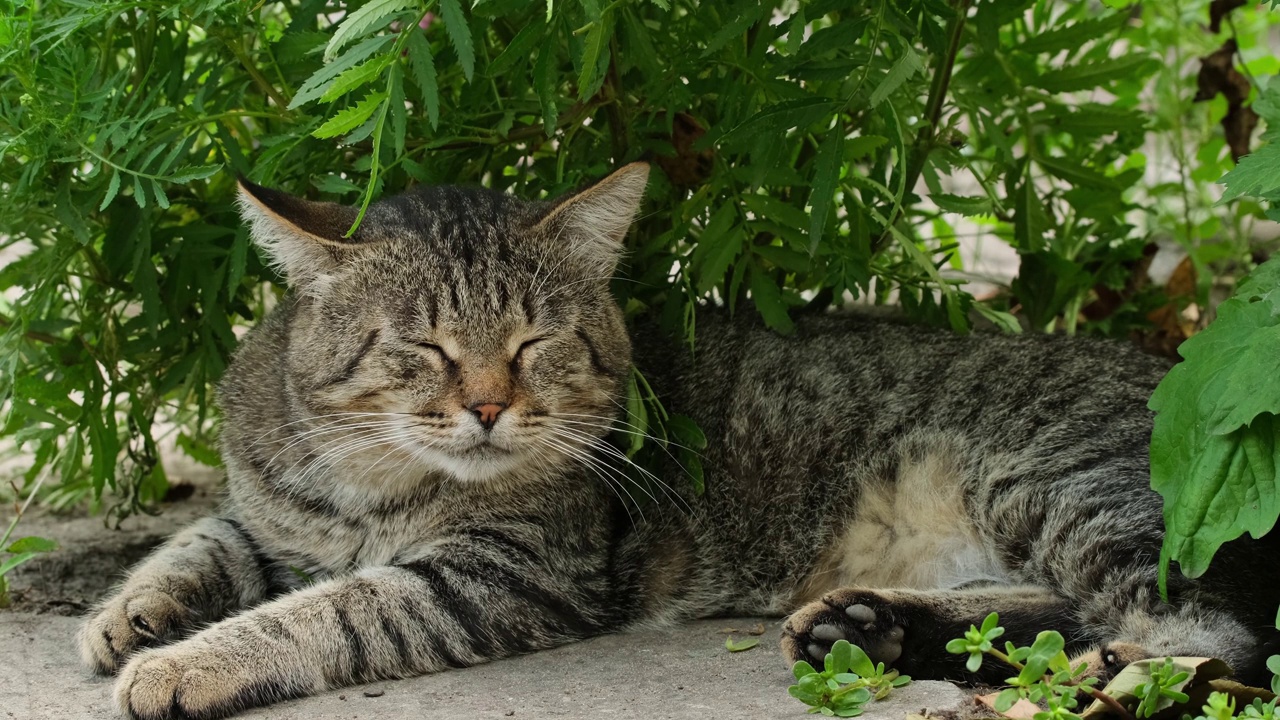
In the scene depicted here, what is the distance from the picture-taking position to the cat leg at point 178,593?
3.18 m

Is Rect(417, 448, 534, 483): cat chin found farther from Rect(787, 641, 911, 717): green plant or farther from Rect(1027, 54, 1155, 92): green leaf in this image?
Rect(1027, 54, 1155, 92): green leaf

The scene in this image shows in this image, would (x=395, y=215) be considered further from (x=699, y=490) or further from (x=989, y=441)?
(x=989, y=441)

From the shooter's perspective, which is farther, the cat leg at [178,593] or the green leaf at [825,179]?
the cat leg at [178,593]

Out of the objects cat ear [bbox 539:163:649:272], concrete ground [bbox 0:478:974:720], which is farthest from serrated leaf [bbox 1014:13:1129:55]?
concrete ground [bbox 0:478:974:720]

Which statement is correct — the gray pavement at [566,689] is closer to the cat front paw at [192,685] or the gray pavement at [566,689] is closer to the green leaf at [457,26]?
the cat front paw at [192,685]

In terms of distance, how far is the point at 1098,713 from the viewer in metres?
2.52

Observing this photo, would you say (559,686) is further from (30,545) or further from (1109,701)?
(30,545)

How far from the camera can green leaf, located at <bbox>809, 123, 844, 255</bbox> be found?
3.02 m

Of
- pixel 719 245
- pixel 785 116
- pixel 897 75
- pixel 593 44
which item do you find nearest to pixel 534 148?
pixel 719 245

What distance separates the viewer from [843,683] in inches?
106

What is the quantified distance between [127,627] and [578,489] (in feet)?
4.08

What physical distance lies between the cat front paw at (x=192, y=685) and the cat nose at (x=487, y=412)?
2.57 feet

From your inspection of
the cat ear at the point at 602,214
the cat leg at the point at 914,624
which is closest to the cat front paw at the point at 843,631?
the cat leg at the point at 914,624

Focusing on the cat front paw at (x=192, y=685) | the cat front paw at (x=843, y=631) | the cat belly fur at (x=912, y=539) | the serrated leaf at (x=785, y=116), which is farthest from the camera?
the cat belly fur at (x=912, y=539)
